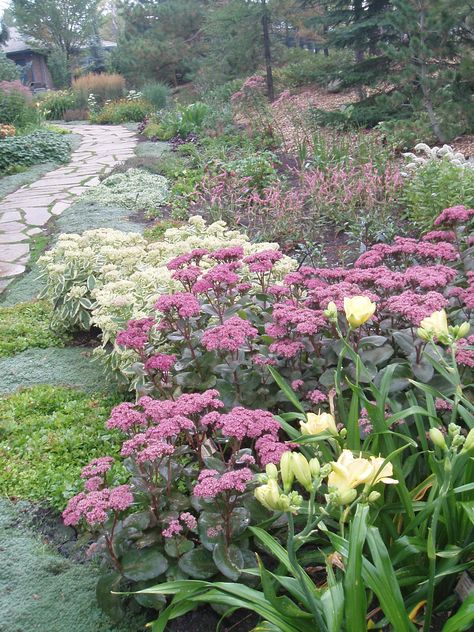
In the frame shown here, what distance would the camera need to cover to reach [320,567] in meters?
1.68

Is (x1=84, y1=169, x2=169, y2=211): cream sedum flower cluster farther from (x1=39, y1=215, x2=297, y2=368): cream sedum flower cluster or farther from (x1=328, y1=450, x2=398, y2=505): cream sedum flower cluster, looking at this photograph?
(x1=328, y1=450, x2=398, y2=505): cream sedum flower cluster

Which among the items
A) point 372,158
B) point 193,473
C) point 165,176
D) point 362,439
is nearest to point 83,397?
point 193,473

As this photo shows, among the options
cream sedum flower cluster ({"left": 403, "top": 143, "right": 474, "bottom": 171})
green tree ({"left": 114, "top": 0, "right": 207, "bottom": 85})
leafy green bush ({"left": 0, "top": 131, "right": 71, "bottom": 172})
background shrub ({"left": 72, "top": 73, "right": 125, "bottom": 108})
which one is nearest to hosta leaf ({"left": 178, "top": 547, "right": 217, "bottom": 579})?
cream sedum flower cluster ({"left": 403, "top": 143, "right": 474, "bottom": 171})

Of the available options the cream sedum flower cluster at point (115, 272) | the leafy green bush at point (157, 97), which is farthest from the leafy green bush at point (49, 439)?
the leafy green bush at point (157, 97)

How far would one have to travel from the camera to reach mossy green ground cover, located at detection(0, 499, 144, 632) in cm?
177

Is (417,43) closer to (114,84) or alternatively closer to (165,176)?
(165,176)

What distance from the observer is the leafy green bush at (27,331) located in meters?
3.91

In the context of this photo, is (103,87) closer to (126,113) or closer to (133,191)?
(126,113)

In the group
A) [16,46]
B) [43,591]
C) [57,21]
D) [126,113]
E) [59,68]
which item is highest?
[57,21]

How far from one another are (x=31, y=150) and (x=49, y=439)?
961 cm

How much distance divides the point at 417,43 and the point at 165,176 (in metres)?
3.93

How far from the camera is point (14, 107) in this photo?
13.5 metres

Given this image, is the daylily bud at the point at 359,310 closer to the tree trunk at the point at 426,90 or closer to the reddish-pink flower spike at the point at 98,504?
the reddish-pink flower spike at the point at 98,504

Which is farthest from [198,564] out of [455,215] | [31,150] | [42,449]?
[31,150]
